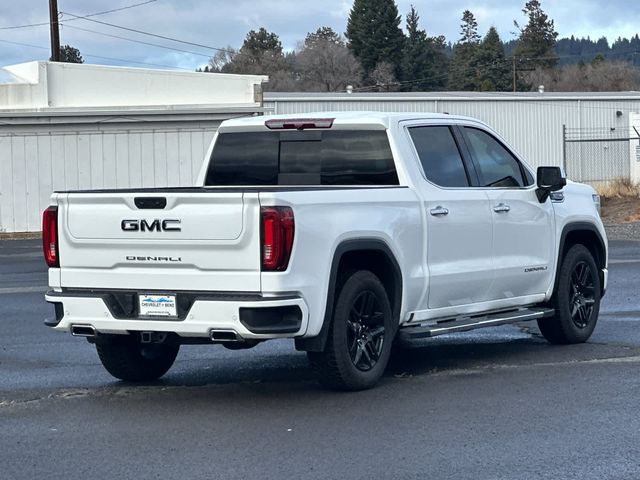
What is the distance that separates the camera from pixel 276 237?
7.52m

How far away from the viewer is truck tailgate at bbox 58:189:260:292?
7.62 metres

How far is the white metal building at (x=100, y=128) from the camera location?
109 feet

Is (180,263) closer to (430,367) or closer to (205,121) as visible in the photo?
(430,367)

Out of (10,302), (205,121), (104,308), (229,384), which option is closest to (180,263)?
(104,308)

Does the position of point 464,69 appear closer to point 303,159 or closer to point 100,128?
point 100,128

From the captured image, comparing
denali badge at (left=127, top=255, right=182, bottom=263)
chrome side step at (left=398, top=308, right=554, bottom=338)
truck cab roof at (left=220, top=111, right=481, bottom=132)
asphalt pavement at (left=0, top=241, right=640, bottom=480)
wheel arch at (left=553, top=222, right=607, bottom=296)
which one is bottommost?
asphalt pavement at (left=0, top=241, right=640, bottom=480)

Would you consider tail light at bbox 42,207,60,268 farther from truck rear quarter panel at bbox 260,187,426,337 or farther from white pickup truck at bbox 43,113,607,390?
truck rear quarter panel at bbox 260,187,426,337

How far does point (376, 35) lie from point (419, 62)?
14.3 feet

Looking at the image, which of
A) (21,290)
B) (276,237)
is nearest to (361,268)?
(276,237)

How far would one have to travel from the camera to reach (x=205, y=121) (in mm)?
33469

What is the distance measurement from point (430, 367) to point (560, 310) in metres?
1.55

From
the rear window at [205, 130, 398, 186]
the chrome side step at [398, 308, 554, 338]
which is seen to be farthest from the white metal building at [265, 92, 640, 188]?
the chrome side step at [398, 308, 554, 338]

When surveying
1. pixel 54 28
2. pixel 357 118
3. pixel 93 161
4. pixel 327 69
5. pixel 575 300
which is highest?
pixel 327 69

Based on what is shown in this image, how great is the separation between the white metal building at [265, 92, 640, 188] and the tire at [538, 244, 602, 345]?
31.1m
